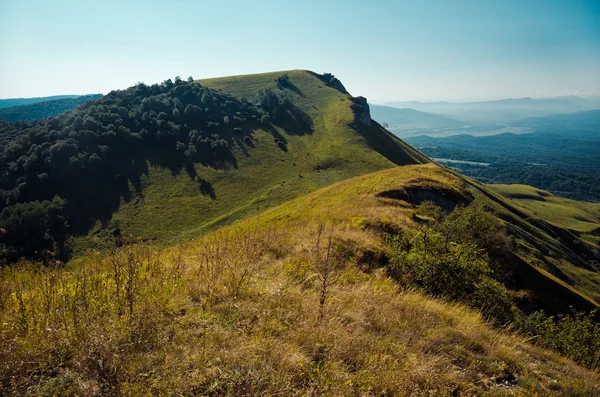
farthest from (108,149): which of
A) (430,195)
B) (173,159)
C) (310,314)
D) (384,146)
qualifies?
(310,314)

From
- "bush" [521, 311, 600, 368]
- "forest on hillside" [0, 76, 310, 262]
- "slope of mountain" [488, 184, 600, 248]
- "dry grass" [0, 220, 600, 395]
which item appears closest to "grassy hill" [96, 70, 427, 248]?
"forest on hillside" [0, 76, 310, 262]

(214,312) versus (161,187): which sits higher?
(214,312)

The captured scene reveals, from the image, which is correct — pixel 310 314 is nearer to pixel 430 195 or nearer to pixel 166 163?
pixel 430 195

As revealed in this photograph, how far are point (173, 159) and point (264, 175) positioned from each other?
31.8 meters

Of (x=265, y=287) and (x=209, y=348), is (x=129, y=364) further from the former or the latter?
(x=265, y=287)

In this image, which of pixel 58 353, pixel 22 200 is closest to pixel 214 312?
pixel 58 353

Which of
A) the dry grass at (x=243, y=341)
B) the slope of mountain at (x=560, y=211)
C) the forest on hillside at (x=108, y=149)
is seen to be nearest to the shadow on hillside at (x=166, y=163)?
the forest on hillside at (x=108, y=149)

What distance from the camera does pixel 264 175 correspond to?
90562mm

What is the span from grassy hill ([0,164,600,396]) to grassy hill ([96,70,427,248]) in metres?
64.7

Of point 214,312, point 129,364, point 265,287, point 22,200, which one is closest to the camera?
point 129,364

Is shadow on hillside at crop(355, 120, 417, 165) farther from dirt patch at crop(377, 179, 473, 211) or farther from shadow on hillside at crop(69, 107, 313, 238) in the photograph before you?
dirt patch at crop(377, 179, 473, 211)

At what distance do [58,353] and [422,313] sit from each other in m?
7.13

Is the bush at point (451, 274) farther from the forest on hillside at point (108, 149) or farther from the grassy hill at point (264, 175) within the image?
the forest on hillside at point (108, 149)

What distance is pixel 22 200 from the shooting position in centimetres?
8112
